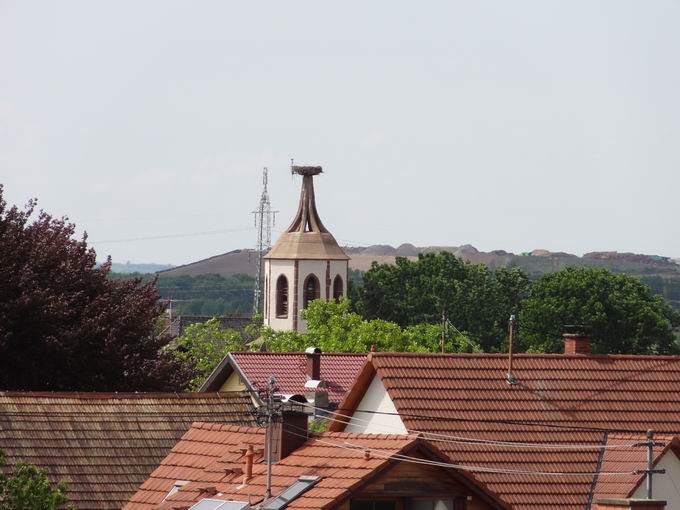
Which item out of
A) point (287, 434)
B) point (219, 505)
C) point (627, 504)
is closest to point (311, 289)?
point (287, 434)

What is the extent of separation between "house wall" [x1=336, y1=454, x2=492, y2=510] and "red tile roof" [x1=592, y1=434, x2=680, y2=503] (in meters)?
3.24

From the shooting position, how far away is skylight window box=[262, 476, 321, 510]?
27.3 m

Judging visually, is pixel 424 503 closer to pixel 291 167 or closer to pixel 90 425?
pixel 90 425

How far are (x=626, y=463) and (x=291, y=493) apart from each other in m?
6.11

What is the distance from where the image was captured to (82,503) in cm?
3588

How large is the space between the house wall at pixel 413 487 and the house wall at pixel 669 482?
149 inches

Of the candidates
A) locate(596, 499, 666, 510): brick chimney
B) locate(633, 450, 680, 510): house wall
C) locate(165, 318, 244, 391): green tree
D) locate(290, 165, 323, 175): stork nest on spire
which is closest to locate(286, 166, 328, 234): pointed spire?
locate(290, 165, 323, 175): stork nest on spire

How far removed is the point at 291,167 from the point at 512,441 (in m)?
106

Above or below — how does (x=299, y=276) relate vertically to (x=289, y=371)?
above

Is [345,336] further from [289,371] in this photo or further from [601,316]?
[289,371]

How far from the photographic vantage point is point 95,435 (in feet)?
125

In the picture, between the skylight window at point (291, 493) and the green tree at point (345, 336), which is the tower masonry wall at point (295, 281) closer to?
the green tree at point (345, 336)

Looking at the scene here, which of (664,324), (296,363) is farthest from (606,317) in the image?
(296,363)

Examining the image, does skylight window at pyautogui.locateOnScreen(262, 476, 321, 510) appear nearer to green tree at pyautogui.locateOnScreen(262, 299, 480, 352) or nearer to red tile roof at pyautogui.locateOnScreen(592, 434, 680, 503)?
red tile roof at pyautogui.locateOnScreen(592, 434, 680, 503)
